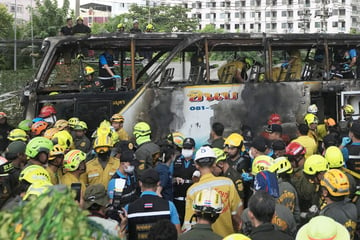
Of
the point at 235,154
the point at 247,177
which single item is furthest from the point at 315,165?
the point at 235,154

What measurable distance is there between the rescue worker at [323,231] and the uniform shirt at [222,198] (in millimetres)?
1614

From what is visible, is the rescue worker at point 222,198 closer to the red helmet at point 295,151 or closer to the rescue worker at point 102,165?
the red helmet at point 295,151

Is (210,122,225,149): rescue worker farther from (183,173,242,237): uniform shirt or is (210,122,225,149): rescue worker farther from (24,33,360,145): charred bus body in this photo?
(183,173,242,237): uniform shirt

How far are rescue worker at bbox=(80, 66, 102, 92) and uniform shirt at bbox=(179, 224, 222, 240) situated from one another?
629 centimetres

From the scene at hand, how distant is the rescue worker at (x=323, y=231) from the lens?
316 cm

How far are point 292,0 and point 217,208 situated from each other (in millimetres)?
96352

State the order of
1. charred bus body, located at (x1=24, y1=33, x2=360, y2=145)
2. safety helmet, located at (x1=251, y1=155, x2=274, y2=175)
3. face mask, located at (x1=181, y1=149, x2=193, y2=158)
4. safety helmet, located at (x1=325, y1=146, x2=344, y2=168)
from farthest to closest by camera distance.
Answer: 1. charred bus body, located at (x1=24, y1=33, x2=360, y2=145)
2. face mask, located at (x1=181, y1=149, x2=193, y2=158)
3. safety helmet, located at (x1=325, y1=146, x2=344, y2=168)
4. safety helmet, located at (x1=251, y1=155, x2=274, y2=175)

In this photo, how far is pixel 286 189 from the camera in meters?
5.05

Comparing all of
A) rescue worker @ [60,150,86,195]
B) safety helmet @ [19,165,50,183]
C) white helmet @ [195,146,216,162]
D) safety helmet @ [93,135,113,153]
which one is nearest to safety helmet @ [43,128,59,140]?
safety helmet @ [93,135,113,153]

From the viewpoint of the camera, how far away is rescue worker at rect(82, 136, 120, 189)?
6.21m

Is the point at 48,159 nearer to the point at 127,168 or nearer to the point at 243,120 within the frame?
the point at 127,168

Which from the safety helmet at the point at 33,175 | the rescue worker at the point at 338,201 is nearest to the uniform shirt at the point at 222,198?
the rescue worker at the point at 338,201

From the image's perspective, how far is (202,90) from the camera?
995 cm

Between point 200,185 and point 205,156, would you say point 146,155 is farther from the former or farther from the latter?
point 200,185
